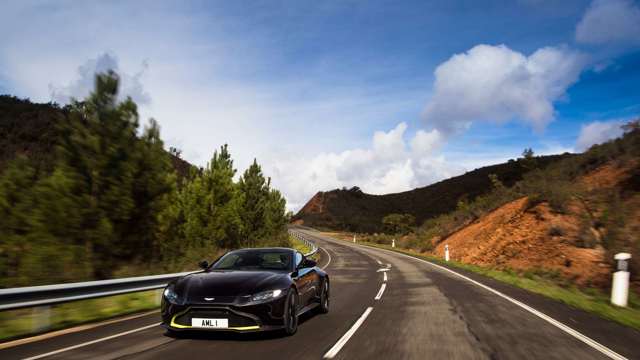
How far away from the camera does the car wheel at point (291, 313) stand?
745 cm

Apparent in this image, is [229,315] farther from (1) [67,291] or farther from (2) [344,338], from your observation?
(1) [67,291]

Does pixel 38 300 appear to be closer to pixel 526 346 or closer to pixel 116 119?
pixel 526 346

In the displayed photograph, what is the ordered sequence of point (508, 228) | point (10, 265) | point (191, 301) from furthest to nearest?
point (508, 228) → point (10, 265) → point (191, 301)

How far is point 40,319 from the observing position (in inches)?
335

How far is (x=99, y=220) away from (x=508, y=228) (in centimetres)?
2443

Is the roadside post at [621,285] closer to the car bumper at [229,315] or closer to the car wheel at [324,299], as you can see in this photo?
the car wheel at [324,299]

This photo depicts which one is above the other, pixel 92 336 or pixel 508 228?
pixel 508 228

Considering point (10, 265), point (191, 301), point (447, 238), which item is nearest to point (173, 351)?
point (191, 301)

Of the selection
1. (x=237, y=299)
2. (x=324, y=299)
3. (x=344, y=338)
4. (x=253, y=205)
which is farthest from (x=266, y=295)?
(x=253, y=205)

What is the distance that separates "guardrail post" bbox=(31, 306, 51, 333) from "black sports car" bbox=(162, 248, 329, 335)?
2517 millimetres

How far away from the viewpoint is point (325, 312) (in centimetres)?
1016

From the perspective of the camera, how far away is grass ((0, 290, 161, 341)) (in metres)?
8.38

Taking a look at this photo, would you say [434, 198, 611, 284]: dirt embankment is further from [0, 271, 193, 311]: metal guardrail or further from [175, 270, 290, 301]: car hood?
[0, 271, 193, 311]: metal guardrail

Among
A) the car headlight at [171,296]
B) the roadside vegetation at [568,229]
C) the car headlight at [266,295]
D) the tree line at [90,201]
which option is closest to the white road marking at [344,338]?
the car headlight at [266,295]
